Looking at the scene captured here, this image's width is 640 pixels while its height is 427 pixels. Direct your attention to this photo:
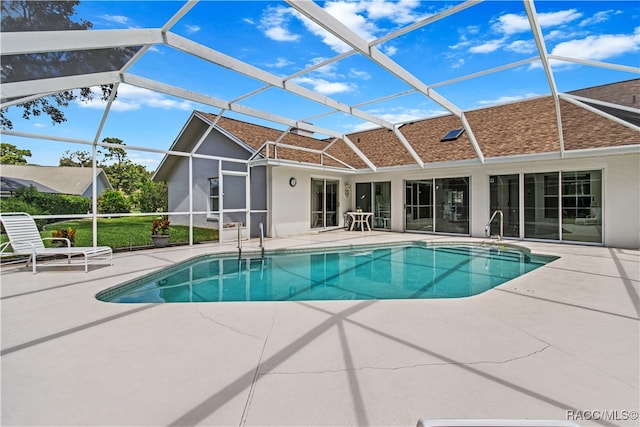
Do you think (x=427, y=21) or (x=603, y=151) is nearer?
(x=427, y=21)

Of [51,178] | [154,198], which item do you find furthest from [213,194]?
[154,198]

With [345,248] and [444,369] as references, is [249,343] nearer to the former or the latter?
[444,369]

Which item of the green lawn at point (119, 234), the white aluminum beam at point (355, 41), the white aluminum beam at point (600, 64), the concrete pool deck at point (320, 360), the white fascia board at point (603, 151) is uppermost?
the white aluminum beam at point (355, 41)

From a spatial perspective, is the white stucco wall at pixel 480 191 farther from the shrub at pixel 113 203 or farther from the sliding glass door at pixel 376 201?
the shrub at pixel 113 203

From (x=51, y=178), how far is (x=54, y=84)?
4461mm

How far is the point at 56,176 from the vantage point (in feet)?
28.1

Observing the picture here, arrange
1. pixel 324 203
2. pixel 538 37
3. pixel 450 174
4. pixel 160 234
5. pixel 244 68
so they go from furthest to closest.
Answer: pixel 324 203 < pixel 450 174 < pixel 160 234 < pixel 244 68 < pixel 538 37

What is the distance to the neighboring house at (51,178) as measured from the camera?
25.3ft

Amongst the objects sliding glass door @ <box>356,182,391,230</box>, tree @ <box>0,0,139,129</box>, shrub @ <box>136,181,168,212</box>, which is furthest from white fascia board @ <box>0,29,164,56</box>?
shrub @ <box>136,181,168,212</box>

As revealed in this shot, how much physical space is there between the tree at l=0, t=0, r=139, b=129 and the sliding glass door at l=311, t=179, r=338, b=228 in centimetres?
860

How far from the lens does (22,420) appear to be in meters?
2.01

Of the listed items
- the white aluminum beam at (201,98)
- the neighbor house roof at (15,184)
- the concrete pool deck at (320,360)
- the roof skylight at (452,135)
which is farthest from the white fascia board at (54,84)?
the roof skylight at (452,135)

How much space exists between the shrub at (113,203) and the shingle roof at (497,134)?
633 cm

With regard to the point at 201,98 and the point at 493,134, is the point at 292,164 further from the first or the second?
the point at 493,134
